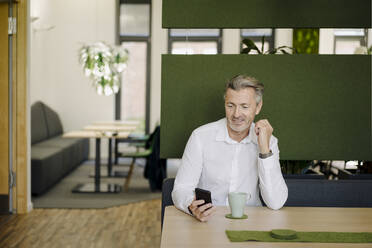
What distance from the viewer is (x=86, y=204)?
520 centimetres

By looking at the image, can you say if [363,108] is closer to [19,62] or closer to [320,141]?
[320,141]

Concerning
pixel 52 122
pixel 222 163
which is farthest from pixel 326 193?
pixel 52 122

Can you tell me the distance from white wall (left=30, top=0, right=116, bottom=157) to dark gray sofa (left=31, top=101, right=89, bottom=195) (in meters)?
0.45

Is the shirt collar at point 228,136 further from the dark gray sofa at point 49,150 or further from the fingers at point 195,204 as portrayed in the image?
Answer: the dark gray sofa at point 49,150

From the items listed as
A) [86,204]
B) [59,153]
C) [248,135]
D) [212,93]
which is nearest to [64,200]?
[86,204]

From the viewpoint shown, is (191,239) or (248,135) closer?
(191,239)

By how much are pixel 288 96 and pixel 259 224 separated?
116 centimetres

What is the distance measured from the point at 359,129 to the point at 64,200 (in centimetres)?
353

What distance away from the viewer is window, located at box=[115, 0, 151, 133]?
8.88m

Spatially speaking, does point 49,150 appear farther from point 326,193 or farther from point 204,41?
point 326,193

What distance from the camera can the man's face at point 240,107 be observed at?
90.4 inches

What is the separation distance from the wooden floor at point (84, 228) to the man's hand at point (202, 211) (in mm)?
2067

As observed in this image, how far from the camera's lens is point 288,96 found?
9.20 feet

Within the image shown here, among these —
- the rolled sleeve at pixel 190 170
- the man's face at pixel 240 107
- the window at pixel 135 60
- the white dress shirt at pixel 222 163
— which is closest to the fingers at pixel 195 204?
the rolled sleeve at pixel 190 170
